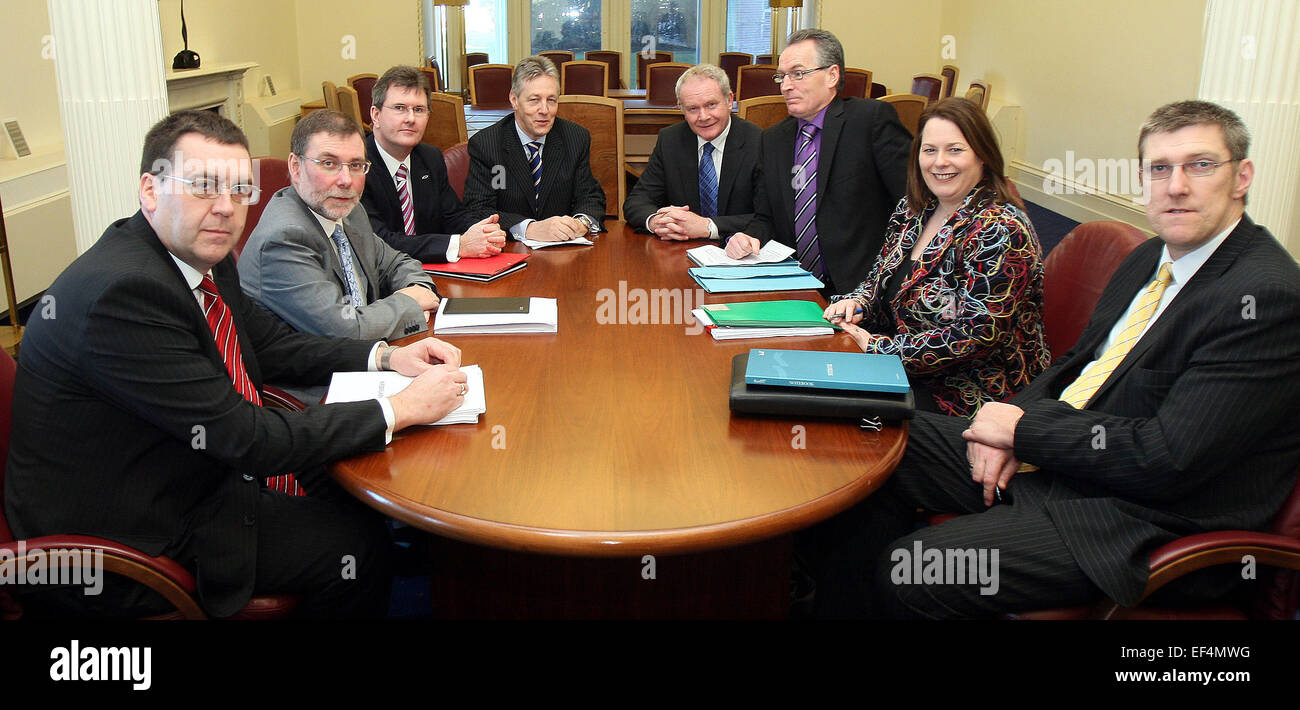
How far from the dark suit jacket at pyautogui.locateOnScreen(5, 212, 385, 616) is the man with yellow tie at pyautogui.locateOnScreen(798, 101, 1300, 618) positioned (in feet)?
3.78

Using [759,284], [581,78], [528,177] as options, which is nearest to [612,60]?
[581,78]

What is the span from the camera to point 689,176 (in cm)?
385

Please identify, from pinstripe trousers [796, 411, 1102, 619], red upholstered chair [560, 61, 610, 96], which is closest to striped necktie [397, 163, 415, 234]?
pinstripe trousers [796, 411, 1102, 619]

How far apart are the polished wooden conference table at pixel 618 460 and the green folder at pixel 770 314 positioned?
53mm

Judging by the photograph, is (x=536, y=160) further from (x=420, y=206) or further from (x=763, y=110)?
(x=763, y=110)

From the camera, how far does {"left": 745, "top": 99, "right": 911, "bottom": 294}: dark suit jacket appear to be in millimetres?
3402

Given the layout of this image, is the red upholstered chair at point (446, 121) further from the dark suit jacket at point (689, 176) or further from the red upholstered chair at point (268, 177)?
the red upholstered chair at point (268, 177)

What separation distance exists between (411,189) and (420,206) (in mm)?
70

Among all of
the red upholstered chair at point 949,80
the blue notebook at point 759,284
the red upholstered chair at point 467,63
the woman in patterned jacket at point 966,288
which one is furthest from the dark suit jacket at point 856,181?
the red upholstered chair at point 467,63
